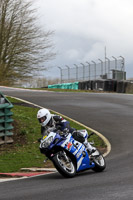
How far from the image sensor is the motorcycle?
966 centimetres

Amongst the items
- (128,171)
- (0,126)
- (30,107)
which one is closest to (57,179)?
(128,171)

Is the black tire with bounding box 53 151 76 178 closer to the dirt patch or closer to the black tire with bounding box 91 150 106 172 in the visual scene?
the black tire with bounding box 91 150 106 172

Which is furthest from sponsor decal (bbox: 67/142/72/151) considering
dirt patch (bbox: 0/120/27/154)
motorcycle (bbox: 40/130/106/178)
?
dirt patch (bbox: 0/120/27/154)

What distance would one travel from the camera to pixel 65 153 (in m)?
9.84

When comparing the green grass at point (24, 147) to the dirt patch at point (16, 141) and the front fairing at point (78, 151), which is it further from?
the front fairing at point (78, 151)

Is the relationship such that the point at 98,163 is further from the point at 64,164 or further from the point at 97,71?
the point at 97,71

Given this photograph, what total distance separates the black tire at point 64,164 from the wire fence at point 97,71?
34104 mm

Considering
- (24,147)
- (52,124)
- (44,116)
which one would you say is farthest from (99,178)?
(24,147)

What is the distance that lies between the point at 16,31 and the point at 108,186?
3696cm

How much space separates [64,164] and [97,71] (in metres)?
37.8

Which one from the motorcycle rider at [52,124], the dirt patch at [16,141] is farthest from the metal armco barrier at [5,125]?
the motorcycle rider at [52,124]

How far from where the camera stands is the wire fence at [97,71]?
1723 inches

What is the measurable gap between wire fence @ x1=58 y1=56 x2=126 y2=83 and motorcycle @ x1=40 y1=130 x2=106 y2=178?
33.7 metres

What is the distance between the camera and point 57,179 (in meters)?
9.68
